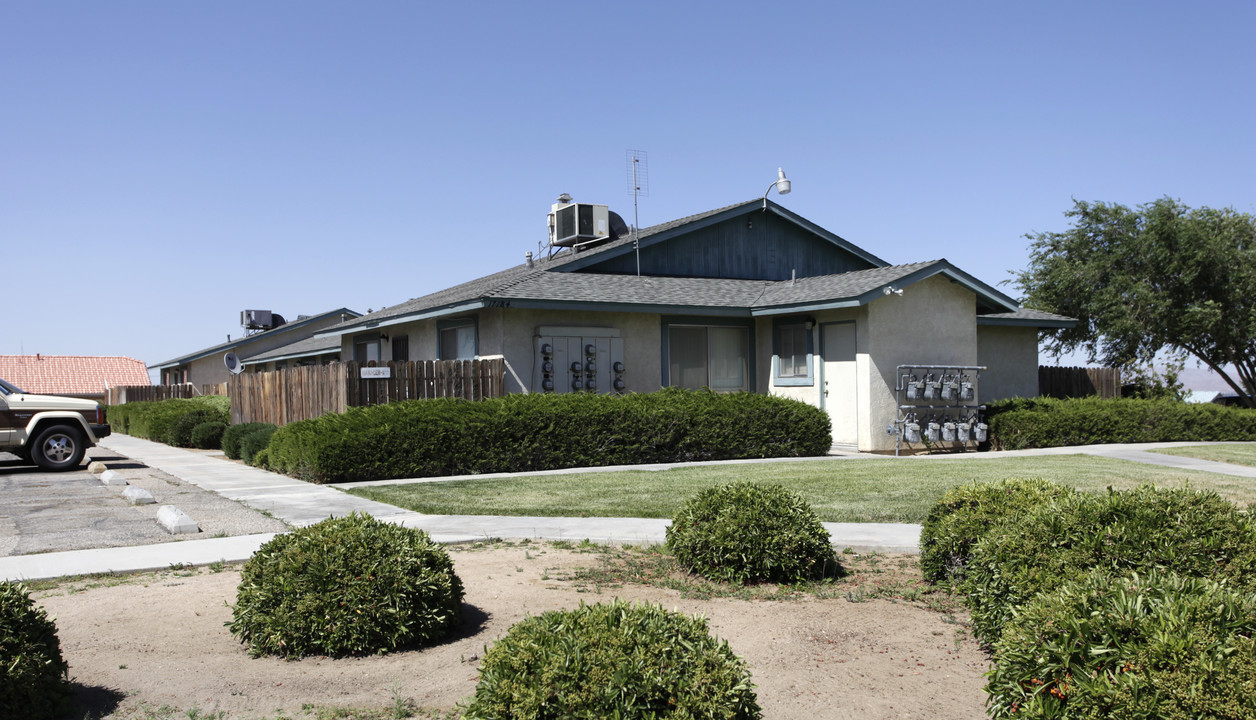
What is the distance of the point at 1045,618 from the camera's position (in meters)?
3.72

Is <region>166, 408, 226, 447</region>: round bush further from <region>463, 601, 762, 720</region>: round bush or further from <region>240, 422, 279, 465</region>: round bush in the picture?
<region>463, 601, 762, 720</region>: round bush

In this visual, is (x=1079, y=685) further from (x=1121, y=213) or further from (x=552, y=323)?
(x=1121, y=213)

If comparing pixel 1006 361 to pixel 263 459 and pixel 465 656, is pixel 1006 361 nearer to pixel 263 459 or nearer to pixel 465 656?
pixel 263 459

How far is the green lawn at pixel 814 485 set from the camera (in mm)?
10641

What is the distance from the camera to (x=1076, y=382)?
23750 millimetres

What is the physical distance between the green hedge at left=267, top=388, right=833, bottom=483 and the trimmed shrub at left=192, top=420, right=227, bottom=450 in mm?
8512

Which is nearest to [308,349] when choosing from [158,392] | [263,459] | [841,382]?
[158,392]

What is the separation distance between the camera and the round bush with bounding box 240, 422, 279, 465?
17925 millimetres

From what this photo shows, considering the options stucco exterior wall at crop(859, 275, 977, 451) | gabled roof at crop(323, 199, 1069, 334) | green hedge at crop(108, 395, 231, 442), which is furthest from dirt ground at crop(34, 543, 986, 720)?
green hedge at crop(108, 395, 231, 442)

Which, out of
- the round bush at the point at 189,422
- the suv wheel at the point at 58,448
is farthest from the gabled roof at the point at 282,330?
the suv wheel at the point at 58,448

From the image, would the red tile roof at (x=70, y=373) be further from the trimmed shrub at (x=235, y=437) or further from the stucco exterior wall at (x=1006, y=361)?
the stucco exterior wall at (x=1006, y=361)

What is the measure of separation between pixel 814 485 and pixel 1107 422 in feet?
33.5

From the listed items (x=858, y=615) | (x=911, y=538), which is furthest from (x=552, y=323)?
(x=858, y=615)

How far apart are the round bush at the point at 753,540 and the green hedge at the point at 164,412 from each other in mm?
21267
